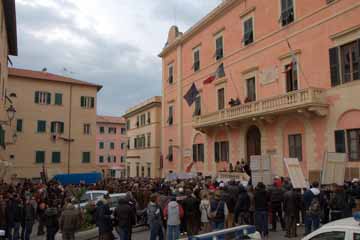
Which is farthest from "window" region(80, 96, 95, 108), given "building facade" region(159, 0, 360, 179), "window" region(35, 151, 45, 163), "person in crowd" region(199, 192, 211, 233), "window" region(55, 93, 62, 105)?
"person in crowd" region(199, 192, 211, 233)

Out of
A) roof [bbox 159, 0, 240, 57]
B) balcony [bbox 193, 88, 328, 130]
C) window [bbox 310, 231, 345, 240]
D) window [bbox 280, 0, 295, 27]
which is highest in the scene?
roof [bbox 159, 0, 240, 57]

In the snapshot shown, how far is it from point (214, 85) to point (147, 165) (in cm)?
1903

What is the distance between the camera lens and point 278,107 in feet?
65.1

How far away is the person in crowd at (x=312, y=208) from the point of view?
10.9 meters

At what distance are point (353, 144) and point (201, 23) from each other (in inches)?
Result: 708

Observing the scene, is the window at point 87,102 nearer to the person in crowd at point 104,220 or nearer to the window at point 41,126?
the window at point 41,126

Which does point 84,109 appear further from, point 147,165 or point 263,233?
point 263,233

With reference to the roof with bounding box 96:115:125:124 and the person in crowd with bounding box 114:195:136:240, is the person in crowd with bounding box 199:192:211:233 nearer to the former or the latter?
the person in crowd with bounding box 114:195:136:240

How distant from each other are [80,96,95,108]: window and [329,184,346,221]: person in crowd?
1389 inches

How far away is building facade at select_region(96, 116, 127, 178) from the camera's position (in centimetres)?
7494

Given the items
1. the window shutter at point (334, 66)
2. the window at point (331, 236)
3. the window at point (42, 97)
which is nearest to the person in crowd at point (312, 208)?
the window at point (331, 236)

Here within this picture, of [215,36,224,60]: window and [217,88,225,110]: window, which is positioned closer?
[217,88,225,110]: window

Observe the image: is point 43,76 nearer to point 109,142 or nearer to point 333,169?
point 333,169

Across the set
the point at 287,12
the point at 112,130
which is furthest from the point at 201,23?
the point at 112,130
